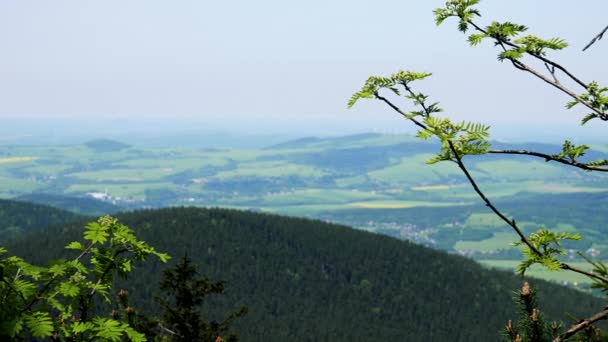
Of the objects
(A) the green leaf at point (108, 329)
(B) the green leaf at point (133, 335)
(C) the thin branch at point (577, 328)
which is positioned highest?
(C) the thin branch at point (577, 328)

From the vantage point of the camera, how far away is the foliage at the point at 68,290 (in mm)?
9117

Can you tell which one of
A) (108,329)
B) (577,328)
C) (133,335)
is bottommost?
(133,335)

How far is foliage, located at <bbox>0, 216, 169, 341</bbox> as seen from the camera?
9.12 meters

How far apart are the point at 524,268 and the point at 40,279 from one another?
25.3 feet

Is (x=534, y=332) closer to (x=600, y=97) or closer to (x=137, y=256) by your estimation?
(x=600, y=97)

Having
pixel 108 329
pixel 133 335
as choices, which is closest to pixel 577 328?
pixel 108 329

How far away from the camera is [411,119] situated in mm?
7152

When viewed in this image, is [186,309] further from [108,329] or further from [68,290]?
[108,329]

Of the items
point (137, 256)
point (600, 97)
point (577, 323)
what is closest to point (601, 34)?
point (600, 97)

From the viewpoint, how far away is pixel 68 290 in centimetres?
1037

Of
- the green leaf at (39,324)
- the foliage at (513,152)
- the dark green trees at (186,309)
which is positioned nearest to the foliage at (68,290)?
the green leaf at (39,324)

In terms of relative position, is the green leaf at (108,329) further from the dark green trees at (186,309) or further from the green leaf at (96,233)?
the dark green trees at (186,309)

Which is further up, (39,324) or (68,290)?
(68,290)

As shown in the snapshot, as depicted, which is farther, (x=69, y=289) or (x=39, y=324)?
(x=69, y=289)
